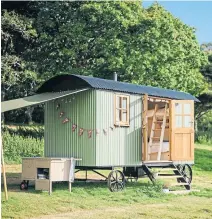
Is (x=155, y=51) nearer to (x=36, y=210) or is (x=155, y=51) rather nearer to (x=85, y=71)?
(x=85, y=71)

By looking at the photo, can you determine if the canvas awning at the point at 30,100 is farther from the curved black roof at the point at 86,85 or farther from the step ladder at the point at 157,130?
the step ladder at the point at 157,130

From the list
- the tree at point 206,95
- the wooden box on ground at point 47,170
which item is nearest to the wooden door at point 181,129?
the wooden box on ground at point 47,170

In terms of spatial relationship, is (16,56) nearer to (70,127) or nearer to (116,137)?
(70,127)

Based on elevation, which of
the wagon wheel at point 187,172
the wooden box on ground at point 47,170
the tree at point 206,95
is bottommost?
the wagon wheel at point 187,172

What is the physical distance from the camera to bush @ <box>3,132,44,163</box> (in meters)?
21.1

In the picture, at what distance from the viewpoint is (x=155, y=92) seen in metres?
15.3

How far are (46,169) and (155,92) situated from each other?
4.12 m

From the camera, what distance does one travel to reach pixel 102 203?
11750 mm

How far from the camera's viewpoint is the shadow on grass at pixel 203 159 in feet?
75.4

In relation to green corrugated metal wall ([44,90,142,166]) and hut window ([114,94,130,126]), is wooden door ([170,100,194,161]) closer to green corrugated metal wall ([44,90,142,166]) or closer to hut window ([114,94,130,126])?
green corrugated metal wall ([44,90,142,166])

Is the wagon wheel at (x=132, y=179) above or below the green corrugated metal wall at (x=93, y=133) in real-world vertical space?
below

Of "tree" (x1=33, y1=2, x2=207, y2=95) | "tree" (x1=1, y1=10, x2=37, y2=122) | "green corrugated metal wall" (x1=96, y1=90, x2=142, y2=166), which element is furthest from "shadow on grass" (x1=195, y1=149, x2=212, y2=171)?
"green corrugated metal wall" (x1=96, y1=90, x2=142, y2=166)

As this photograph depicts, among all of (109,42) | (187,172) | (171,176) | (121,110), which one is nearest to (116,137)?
(121,110)

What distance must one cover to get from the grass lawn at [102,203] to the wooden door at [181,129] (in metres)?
1.20
